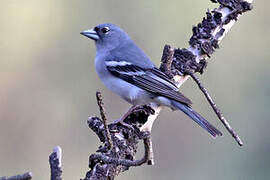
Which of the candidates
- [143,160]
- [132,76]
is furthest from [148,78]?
[143,160]

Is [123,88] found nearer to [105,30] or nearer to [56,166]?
[105,30]

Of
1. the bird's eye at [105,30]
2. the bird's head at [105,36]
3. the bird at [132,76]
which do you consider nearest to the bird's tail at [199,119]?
the bird at [132,76]

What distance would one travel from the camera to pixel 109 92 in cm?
713

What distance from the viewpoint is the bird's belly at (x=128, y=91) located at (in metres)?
4.55

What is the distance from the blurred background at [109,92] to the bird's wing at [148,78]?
1838 mm

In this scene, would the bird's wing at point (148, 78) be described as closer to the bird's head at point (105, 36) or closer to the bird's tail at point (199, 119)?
the bird's tail at point (199, 119)

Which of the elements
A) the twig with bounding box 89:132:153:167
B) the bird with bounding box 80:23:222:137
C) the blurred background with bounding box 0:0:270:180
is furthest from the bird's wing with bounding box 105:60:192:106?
the blurred background with bounding box 0:0:270:180

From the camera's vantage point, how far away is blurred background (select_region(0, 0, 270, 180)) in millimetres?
6699

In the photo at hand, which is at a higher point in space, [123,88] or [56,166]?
[123,88]

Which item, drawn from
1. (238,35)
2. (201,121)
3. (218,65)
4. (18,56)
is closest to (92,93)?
(18,56)

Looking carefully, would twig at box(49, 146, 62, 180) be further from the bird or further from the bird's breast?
the bird's breast

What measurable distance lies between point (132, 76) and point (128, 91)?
0.18 metres

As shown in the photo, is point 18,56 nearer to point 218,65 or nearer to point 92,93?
point 92,93

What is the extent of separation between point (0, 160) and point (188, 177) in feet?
8.28
